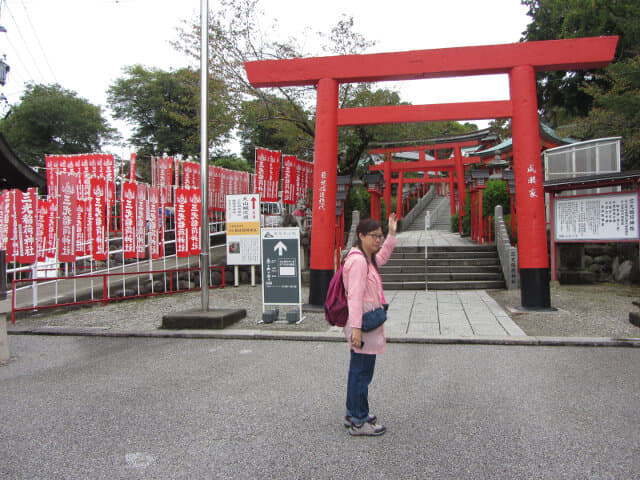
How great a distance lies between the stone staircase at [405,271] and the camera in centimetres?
1226

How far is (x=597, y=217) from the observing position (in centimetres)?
1038

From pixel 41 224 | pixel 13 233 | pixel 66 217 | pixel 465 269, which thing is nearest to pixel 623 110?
pixel 465 269

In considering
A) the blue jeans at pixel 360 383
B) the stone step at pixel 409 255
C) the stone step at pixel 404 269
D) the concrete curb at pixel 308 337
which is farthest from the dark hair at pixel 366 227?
the stone step at pixel 409 255

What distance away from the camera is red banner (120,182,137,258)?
11.4 m

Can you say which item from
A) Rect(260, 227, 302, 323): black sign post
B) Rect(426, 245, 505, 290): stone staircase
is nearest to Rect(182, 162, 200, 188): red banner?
Rect(260, 227, 302, 323): black sign post

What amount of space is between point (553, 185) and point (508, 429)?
901 centimetres

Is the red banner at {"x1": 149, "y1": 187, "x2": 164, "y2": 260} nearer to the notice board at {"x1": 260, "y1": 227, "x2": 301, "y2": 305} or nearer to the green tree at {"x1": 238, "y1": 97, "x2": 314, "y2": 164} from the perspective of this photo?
the green tree at {"x1": 238, "y1": 97, "x2": 314, "y2": 164}

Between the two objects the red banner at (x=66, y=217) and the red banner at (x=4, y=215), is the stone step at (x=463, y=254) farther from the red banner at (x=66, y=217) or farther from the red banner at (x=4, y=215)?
the red banner at (x=4, y=215)

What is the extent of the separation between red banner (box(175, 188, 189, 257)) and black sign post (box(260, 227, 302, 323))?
529cm

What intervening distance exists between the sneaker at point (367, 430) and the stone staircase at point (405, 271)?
28.5 ft

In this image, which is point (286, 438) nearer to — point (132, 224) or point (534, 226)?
point (534, 226)

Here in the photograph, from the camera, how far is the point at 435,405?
398cm

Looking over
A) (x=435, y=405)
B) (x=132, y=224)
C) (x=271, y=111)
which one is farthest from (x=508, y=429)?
(x=271, y=111)

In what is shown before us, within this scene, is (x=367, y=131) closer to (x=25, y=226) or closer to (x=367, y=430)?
(x=25, y=226)
